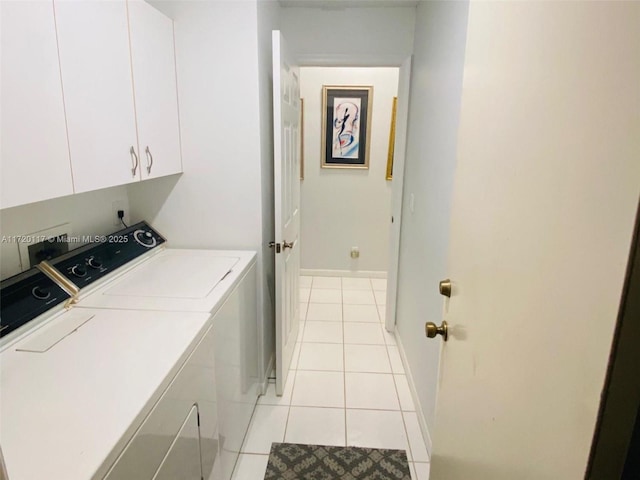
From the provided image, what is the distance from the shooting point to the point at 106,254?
5.87ft

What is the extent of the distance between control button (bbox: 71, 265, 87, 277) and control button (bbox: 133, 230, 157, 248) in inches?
17.5

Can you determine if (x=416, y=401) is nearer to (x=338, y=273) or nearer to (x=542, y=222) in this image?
(x=542, y=222)

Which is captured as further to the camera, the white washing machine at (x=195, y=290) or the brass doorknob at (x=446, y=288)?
the white washing machine at (x=195, y=290)

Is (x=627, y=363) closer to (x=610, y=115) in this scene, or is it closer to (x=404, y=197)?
(x=610, y=115)

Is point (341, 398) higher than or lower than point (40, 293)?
lower

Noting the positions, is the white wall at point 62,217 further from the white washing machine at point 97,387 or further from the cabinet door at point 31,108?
the cabinet door at point 31,108

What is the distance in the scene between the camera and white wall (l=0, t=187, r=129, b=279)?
4.47ft

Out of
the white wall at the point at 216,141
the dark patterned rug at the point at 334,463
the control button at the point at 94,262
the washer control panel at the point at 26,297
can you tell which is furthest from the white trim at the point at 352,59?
the dark patterned rug at the point at 334,463

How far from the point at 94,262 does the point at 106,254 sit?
0.34 ft

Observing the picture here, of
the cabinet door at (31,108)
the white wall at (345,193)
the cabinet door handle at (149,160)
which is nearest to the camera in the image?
the cabinet door at (31,108)

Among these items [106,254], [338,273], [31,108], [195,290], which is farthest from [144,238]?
[338,273]

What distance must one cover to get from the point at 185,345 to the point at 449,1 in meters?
1.86

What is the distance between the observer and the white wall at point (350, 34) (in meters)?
2.74

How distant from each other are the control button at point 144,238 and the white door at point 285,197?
65 cm
